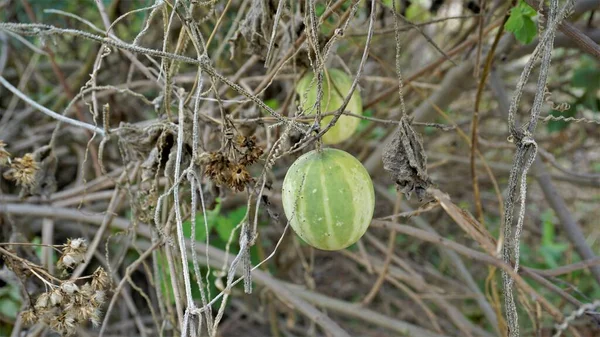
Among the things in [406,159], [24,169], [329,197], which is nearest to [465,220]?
[406,159]

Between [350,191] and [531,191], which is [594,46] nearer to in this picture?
[350,191]

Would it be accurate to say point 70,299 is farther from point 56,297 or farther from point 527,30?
point 527,30

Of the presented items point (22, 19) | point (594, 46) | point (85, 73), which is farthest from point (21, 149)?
point (594, 46)

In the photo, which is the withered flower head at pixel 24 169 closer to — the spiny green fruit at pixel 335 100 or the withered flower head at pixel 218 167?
the withered flower head at pixel 218 167

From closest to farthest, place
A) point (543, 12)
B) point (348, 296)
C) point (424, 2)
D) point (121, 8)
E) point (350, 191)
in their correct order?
point (350, 191), point (543, 12), point (121, 8), point (424, 2), point (348, 296)

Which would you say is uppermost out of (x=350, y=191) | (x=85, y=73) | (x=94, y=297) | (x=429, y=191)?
(x=85, y=73)

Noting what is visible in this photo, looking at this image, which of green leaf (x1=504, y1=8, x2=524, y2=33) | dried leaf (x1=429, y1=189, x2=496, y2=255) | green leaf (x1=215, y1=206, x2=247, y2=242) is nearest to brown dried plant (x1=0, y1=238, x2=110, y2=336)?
dried leaf (x1=429, y1=189, x2=496, y2=255)

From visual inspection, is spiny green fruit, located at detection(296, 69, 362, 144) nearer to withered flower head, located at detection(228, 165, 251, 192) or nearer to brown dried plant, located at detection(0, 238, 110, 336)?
withered flower head, located at detection(228, 165, 251, 192)
